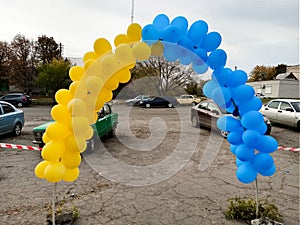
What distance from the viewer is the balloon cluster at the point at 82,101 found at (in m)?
3.12

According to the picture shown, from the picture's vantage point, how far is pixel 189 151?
872 centimetres

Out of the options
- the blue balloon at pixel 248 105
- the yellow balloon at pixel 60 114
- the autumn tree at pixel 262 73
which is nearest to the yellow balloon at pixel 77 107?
the yellow balloon at pixel 60 114

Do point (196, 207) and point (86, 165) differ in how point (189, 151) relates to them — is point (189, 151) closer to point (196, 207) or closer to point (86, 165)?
point (86, 165)

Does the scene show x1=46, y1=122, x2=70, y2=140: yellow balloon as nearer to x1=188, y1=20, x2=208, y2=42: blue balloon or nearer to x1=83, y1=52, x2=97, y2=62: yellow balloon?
x1=83, y1=52, x2=97, y2=62: yellow balloon

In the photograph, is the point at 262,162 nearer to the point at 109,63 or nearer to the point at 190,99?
the point at 109,63

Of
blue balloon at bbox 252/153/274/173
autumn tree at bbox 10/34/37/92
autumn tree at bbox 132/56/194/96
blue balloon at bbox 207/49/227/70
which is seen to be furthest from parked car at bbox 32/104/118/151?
autumn tree at bbox 10/34/37/92

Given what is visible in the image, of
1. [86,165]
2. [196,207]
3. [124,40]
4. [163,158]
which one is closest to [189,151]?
[163,158]

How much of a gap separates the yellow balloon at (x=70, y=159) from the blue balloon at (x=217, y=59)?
2.33 meters

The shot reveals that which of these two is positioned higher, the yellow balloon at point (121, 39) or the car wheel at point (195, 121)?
the yellow balloon at point (121, 39)

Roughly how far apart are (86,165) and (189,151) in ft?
12.2

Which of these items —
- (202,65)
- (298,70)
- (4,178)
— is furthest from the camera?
(298,70)

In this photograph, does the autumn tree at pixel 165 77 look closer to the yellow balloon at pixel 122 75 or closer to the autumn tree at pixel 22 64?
the yellow balloon at pixel 122 75

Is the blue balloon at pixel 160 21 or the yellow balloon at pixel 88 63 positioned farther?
the blue balloon at pixel 160 21

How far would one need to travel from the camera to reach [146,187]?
5.35 metres
